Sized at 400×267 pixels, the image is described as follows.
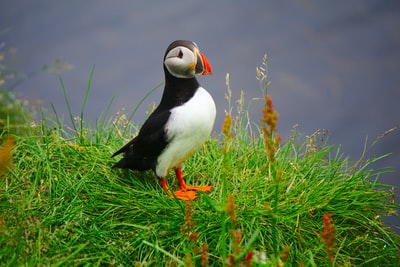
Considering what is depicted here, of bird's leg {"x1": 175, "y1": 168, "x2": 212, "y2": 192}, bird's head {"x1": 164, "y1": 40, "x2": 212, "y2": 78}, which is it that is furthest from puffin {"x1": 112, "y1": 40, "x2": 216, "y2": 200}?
bird's leg {"x1": 175, "y1": 168, "x2": 212, "y2": 192}

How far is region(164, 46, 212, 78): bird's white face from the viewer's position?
157 inches

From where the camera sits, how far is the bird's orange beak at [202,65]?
3982 millimetres

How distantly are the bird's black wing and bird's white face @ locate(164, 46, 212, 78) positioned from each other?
34 cm

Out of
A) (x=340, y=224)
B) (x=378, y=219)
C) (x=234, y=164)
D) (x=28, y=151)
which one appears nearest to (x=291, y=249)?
(x=340, y=224)

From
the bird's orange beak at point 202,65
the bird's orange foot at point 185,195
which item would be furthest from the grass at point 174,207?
the bird's orange beak at point 202,65

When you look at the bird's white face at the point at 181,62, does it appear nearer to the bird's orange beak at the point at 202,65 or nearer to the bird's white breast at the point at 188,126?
the bird's orange beak at the point at 202,65

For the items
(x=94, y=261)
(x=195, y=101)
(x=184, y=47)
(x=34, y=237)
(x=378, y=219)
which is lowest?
(x=378, y=219)

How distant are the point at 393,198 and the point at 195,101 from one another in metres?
2.04

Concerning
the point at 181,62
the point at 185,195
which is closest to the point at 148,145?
the point at 185,195

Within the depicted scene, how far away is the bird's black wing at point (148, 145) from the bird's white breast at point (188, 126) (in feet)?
0.18

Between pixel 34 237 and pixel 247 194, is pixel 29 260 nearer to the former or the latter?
pixel 34 237

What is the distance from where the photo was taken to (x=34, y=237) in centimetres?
349

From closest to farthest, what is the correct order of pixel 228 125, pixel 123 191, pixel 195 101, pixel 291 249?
pixel 228 125, pixel 291 249, pixel 195 101, pixel 123 191

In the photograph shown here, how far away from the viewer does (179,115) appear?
405 cm
